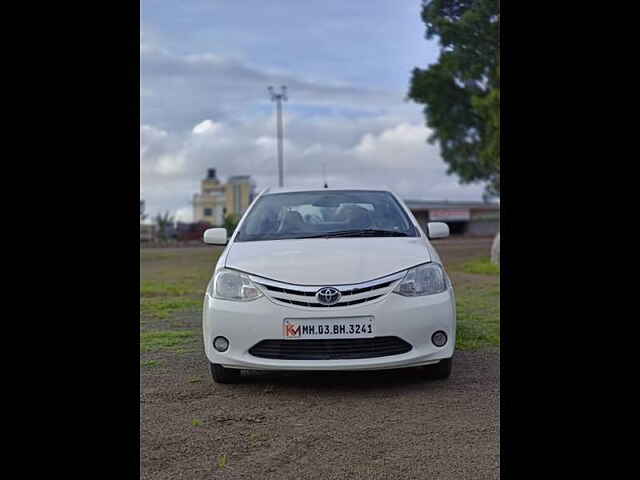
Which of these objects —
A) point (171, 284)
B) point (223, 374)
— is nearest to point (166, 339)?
point (223, 374)

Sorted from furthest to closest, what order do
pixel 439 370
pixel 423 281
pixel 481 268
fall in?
pixel 481 268 → pixel 439 370 → pixel 423 281

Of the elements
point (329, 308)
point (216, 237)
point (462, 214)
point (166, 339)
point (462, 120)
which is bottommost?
point (166, 339)

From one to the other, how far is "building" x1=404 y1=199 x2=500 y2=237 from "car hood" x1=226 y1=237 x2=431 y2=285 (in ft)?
104

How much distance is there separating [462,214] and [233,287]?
118 ft

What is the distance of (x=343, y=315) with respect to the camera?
4.04 meters

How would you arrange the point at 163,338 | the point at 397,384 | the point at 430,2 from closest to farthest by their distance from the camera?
1. the point at 430,2
2. the point at 397,384
3. the point at 163,338

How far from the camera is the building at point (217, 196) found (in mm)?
41062

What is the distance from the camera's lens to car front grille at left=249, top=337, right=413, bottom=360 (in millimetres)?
4074

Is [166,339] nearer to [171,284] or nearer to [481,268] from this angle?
[171,284]

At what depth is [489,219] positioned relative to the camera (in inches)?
1454

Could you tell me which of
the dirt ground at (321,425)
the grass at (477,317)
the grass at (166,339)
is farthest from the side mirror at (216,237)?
the grass at (477,317)
